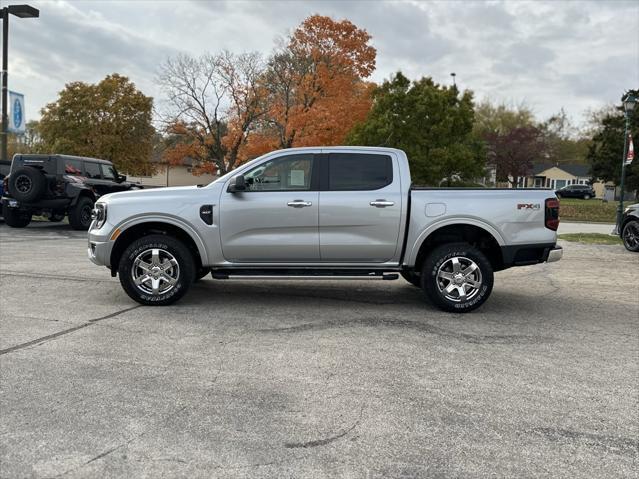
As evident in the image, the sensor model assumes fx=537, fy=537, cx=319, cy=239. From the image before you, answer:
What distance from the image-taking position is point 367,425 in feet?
11.0

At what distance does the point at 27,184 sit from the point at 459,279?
12.0 meters

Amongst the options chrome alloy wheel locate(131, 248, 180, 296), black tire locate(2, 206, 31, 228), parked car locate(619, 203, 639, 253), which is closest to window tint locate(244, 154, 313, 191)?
chrome alloy wheel locate(131, 248, 180, 296)

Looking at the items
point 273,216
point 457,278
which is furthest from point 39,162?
point 457,278


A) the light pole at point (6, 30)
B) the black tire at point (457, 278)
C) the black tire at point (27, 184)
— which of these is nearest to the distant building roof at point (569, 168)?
the light pole at point (6, 30)

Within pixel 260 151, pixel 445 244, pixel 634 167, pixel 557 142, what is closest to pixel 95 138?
pixel 260 151

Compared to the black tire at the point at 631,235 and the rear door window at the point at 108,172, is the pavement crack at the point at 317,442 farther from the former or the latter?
the rear door window at the point at 108,172

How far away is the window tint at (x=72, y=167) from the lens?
15.3 m

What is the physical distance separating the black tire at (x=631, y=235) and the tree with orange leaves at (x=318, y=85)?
49.1ft

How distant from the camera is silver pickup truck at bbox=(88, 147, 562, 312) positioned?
6.26 m

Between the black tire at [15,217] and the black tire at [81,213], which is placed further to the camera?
the black tire at [15,217]

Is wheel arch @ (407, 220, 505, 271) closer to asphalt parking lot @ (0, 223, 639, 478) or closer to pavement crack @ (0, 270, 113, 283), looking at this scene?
asphalt parking lot @ (0, 223, 639, 478)

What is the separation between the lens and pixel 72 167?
51.0 feet

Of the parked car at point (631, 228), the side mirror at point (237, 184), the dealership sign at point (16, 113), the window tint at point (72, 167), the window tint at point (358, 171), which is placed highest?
the dealership sign at point (16, 113)

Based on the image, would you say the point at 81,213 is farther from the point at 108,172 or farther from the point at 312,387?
the point at 312,387
